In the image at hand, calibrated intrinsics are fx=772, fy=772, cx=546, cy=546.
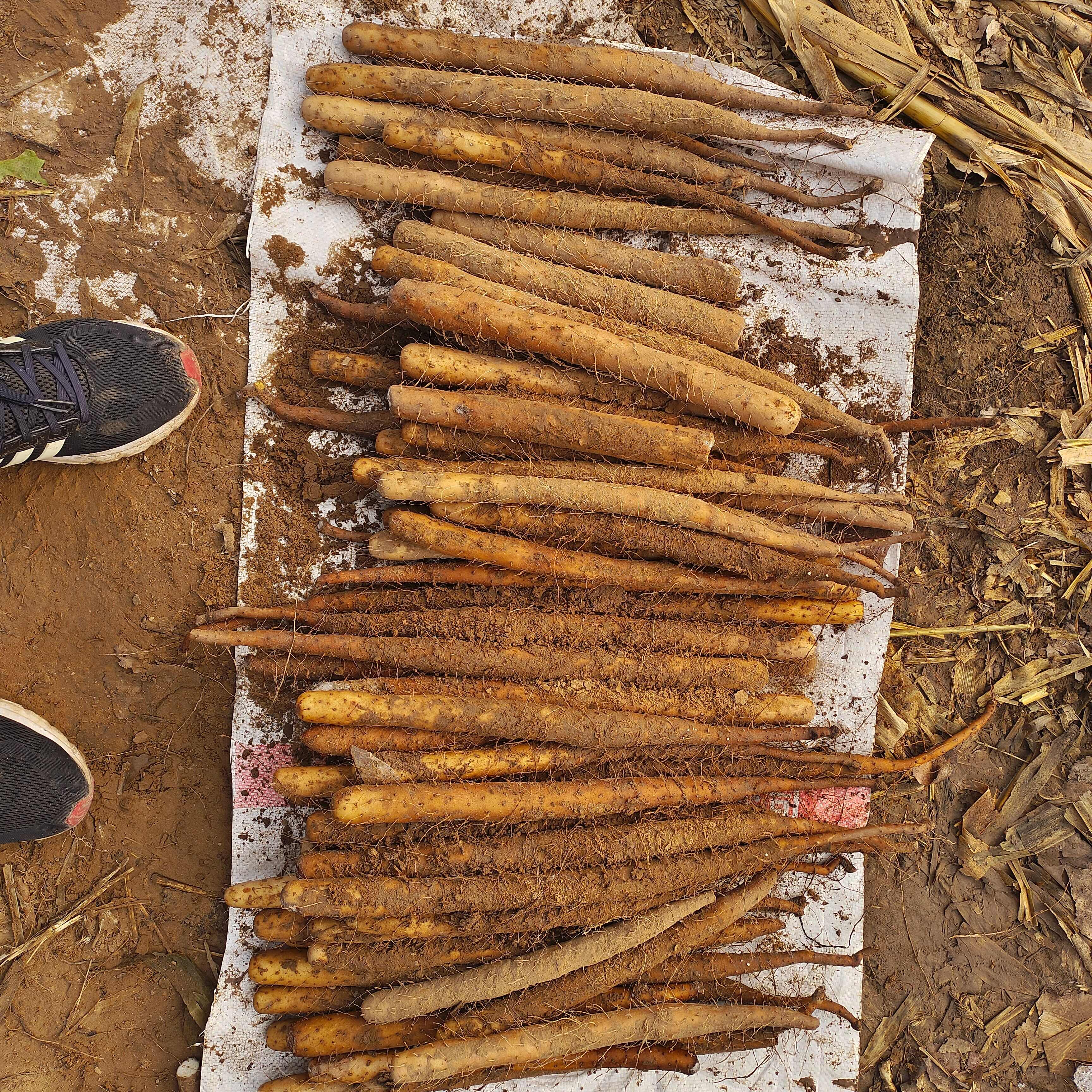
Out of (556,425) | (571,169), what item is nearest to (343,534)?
(556,425)

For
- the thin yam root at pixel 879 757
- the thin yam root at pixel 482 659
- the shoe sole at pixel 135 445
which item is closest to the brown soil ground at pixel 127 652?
the shoe sole at pixel 135 445

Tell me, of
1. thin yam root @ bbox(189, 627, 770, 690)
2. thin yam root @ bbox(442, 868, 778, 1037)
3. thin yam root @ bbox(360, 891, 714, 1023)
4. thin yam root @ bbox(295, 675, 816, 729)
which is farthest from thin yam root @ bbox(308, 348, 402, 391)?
thin yam root @ bbox(442, 868, 778, 1037)

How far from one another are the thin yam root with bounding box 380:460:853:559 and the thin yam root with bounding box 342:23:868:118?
1458 mm

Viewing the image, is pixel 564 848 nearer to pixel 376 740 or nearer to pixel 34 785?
pixel 376 740

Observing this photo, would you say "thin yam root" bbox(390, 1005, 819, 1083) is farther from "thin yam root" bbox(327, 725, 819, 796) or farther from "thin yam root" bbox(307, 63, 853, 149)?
"thin yam root" bbox(307, 63, 853, 149)

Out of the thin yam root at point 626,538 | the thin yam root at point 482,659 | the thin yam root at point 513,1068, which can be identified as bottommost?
the thin yam root at point 513,1068

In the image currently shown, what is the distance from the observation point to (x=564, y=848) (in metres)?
2.49

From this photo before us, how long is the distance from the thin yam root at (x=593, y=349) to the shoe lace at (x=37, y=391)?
104cm

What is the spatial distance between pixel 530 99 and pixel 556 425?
116 cm

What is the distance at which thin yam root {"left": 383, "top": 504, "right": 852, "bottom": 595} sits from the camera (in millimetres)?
2395

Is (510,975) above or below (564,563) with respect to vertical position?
below

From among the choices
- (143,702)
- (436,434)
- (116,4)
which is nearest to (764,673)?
(436,434)

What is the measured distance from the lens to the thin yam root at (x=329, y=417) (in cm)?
258

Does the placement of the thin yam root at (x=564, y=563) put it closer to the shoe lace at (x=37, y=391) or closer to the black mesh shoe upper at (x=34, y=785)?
the shoe lace at (x=37, y=391)
